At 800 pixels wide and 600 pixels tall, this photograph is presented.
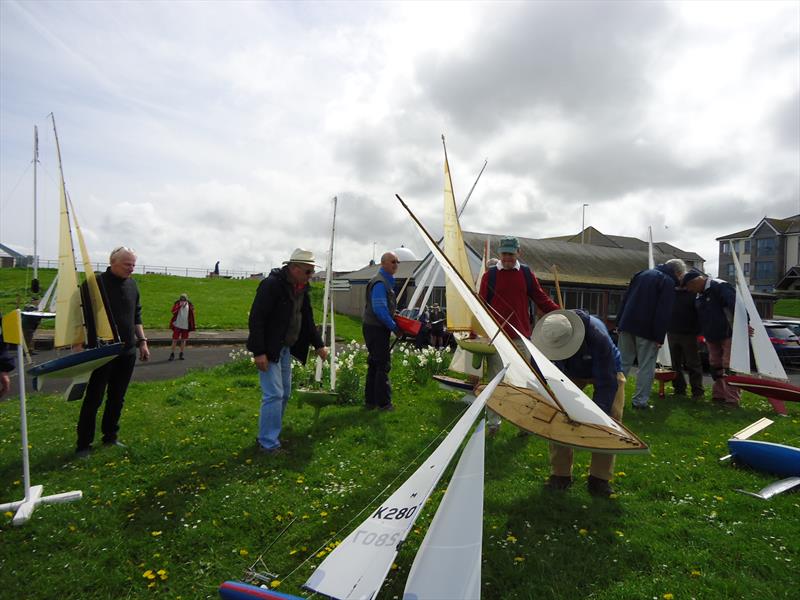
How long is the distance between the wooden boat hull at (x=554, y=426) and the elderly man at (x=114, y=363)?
390cm

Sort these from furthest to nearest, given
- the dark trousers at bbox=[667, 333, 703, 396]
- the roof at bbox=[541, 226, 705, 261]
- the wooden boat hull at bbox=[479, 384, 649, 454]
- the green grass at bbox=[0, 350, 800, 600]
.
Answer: the roof at bbox=[541, 226, 705, 261], the dark trousers at bbox=[667, 333, 703, 396], the wooden boat hull at bbox=[479, 384, 649, 454], the green grass at bbox=[0, 350, 800, 600]

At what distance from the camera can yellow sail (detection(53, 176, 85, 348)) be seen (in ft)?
14.8

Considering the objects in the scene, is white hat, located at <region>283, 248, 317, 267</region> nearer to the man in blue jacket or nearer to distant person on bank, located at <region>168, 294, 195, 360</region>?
the man in blue jacket

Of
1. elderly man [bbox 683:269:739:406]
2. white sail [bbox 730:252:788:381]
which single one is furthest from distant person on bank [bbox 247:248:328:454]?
white sail [bbox 730:252:788:381]

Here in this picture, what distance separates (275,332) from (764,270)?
80651mm

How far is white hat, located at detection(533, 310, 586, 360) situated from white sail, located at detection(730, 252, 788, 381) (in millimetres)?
5097

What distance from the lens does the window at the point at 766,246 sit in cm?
6550

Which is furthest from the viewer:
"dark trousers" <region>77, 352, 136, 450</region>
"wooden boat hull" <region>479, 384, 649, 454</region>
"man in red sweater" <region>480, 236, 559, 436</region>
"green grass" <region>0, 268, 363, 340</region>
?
"green grass" <region>0, 268, 363, 340</region>

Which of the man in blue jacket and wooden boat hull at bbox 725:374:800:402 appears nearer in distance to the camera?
the man in blue jacket

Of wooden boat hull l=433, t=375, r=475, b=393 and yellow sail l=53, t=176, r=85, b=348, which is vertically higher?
yellow sail l=53, t=176, r=85, b=348

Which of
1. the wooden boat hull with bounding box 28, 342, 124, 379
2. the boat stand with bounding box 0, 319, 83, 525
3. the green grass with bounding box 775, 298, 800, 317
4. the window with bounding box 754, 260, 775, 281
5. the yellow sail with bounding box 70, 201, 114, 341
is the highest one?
the window with bounding box 754, 260, 775, 281

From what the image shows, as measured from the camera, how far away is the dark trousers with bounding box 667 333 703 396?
27.0 ft

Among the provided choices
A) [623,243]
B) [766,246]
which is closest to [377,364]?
[623,243]

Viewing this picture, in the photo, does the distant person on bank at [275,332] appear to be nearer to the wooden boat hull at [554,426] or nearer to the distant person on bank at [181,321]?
the wooden boat hull at [554,426]
